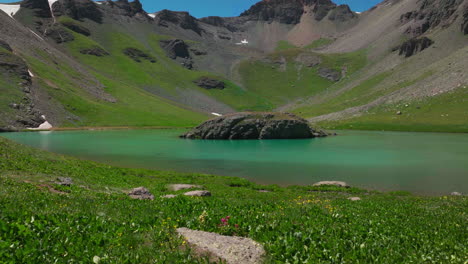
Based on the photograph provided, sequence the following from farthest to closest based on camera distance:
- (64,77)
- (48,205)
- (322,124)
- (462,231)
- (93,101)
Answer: (64,77)
(93,101)
(322,124)
(48,205)
(462,231)

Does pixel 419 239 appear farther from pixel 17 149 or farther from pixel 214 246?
pixel 17 149

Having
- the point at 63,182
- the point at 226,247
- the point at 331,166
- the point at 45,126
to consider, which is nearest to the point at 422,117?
the point at 331,166

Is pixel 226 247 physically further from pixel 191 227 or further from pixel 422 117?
pixel 422 117

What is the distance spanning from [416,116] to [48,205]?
472 ft

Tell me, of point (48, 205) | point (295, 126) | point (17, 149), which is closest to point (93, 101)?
point (295, 126)

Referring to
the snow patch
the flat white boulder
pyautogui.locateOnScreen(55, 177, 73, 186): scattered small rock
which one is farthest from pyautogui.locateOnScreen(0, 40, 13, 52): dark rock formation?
the flat white boulder

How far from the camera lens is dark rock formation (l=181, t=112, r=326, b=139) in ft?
317

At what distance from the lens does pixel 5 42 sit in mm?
168250

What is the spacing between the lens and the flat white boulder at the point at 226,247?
8148mm

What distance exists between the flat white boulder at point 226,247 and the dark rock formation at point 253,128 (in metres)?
86.7

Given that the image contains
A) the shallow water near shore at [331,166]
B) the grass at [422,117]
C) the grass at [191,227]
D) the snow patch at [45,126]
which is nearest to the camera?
the grass at [191,227]

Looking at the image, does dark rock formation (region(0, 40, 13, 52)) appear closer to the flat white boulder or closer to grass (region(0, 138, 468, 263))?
grass (region(0, 138, 468, 263))

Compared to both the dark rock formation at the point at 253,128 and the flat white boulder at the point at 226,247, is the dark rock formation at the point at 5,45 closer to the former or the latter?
the dark rock formation at the point at 253,128

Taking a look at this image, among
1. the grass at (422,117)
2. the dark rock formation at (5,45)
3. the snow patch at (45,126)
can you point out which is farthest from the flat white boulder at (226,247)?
the dark rock formation at (5,45)
